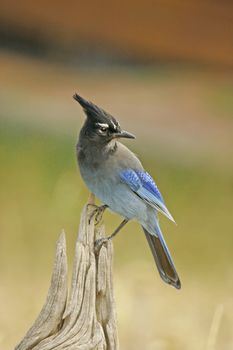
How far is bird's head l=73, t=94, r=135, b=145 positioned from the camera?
1737mm

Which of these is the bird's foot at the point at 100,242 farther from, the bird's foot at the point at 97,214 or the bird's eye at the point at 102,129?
the bird's eye at the point at 102,129

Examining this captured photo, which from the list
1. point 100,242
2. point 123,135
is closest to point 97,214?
point 100,242

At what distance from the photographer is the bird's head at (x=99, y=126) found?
5.70 ft

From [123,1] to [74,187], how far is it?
Answer: 716 millimetres

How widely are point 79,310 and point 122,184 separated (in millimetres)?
329

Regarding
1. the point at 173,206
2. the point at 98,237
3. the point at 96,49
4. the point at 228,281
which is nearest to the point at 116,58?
the point at 96,49

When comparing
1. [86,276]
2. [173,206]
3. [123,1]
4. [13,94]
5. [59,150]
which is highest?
[123,1]

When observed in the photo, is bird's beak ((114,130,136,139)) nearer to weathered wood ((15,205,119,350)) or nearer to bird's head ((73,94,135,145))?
bird's head ((73,94,135,145))

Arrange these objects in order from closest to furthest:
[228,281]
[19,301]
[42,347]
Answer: [42,347], [19,301], [228,281]

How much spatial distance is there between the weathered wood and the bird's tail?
19cm

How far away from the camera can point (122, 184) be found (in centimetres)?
188

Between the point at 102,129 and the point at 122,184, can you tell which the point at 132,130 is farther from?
the point at 102,129

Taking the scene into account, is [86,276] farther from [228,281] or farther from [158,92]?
[158,92]

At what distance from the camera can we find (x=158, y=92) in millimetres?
3107
